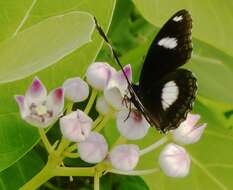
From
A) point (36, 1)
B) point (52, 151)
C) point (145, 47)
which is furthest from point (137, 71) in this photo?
point (52, 151)

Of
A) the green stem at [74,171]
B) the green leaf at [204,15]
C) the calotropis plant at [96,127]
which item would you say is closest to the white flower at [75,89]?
the calotropis plant at [96,127]

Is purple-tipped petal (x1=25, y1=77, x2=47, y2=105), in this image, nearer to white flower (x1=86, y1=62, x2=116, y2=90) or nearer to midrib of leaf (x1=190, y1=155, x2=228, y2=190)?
white flower (x1=86, y1=62, x2=116, y2=90)

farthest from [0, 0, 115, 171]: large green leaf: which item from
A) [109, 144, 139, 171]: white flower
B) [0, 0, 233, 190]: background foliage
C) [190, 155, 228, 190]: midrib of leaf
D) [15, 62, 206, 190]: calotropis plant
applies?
[190, 155, 228, 190]: midrib of leaf

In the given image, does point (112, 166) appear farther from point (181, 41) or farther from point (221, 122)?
point (221, 122)

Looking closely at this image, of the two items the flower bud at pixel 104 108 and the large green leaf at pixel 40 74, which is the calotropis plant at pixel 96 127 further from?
the large green leaf at pixel 40 74

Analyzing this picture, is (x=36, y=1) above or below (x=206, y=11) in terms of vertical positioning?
above
